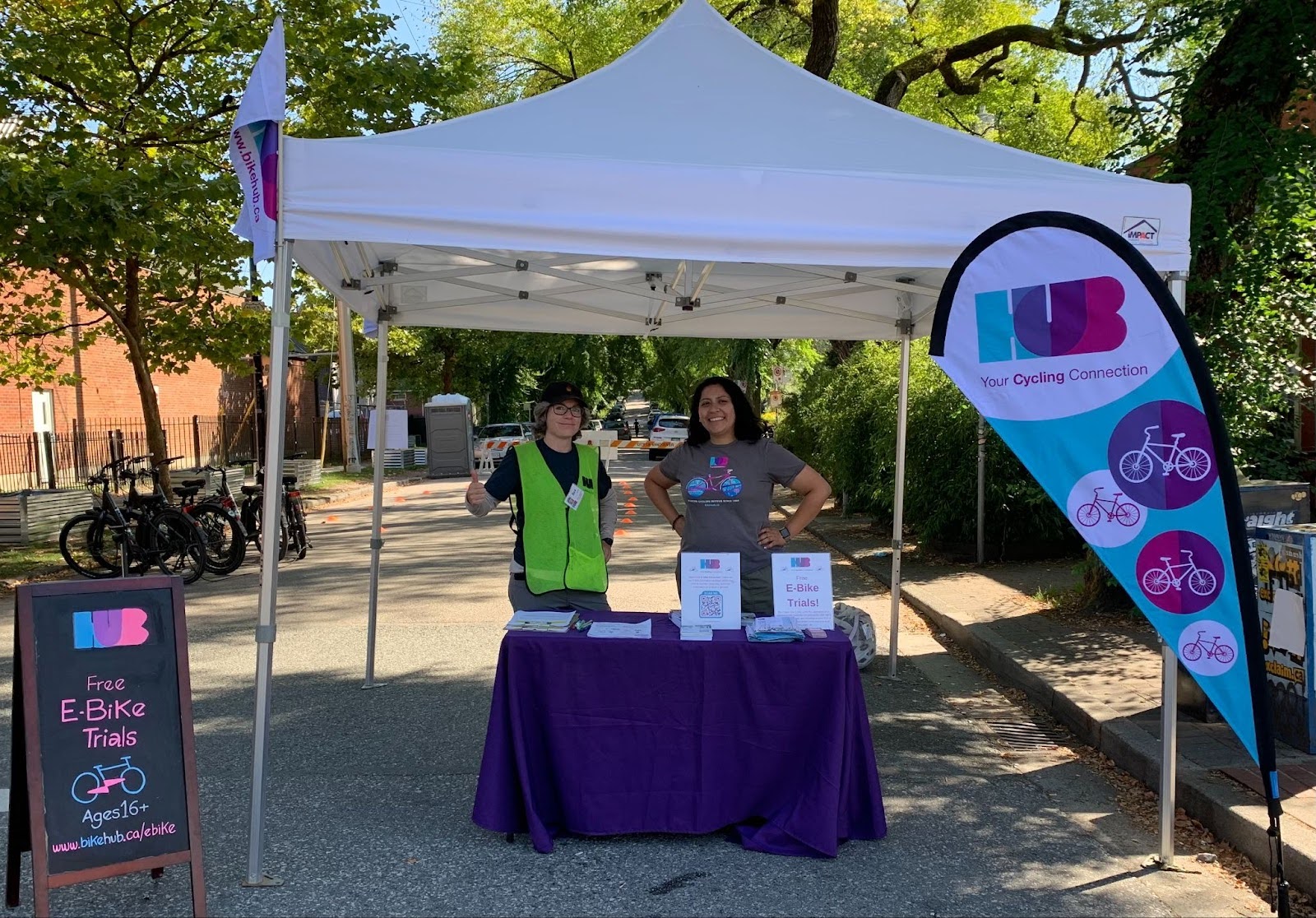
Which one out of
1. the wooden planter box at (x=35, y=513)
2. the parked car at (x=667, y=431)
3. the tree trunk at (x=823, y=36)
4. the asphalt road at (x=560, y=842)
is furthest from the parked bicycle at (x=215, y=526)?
the parked car at (x=667, y=431)

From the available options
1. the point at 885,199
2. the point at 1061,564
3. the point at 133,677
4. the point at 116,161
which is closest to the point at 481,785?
the point at 133,677

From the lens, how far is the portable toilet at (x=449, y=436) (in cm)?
3030

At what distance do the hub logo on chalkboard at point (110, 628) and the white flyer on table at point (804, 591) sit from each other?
250cm

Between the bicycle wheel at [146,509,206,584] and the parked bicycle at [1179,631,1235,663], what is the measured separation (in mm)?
10416

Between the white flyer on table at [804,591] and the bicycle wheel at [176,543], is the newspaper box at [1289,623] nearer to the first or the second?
the white flyer on table at [804,591]

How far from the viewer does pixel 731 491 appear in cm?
508

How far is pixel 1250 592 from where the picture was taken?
361 centimetres

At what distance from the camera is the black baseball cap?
484 centimetres

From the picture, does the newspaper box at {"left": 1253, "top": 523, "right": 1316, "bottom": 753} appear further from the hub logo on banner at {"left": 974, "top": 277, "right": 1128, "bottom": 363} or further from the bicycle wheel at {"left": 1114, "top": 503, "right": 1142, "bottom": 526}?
the hub logo on banner at {"left": 974, "top": 277, "right": 1128, "bottom": 363}

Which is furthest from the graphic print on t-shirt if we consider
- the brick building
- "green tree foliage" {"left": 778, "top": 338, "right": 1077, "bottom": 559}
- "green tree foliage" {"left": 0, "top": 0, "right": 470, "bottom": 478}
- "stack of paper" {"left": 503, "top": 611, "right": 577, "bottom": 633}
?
the brick building

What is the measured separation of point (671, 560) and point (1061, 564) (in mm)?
4730

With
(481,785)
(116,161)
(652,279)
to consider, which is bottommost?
(481,785)

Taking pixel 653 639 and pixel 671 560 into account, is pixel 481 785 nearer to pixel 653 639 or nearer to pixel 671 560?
pixel 653 639

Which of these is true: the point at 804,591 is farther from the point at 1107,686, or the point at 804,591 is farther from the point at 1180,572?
the point at 1107,686
